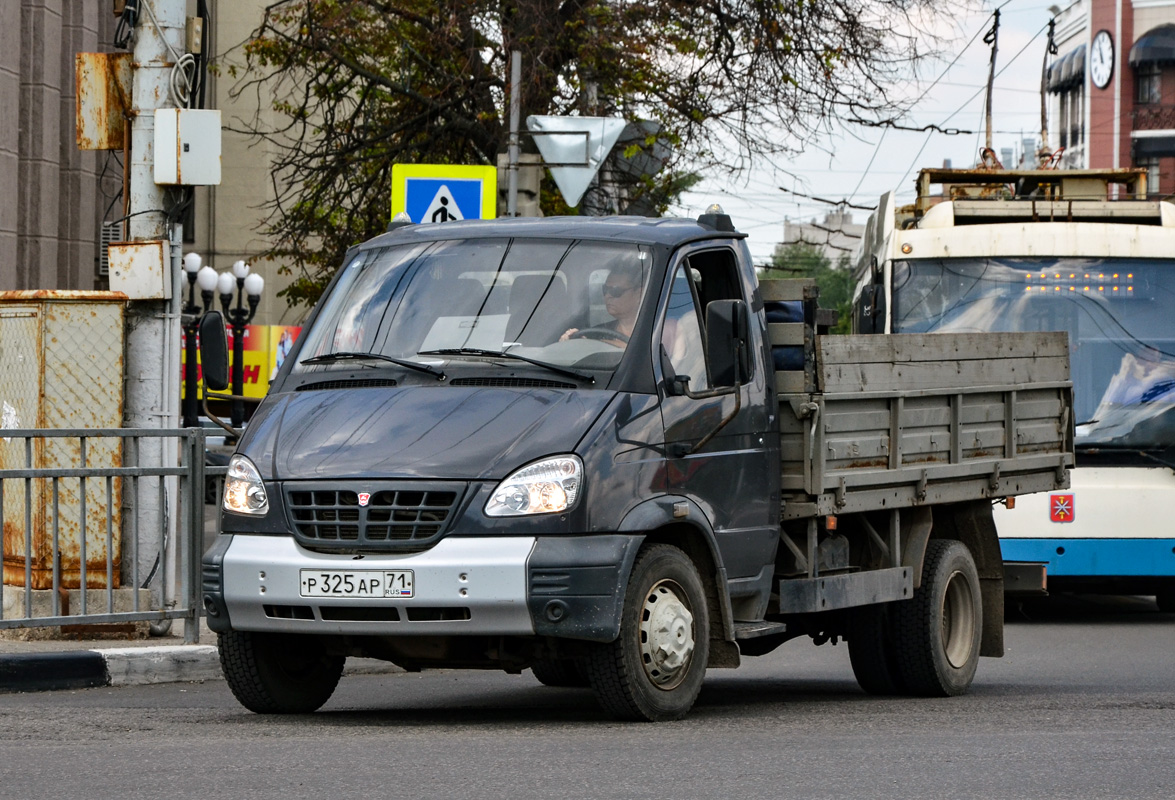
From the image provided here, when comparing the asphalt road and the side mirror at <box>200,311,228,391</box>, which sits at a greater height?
the side mirror at <box>200,311,228,391</box>

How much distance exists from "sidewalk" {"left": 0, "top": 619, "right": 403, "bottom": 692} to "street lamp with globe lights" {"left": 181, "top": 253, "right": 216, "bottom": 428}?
19.5m

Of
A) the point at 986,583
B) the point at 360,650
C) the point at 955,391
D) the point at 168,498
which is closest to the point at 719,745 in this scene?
the point at 360,650

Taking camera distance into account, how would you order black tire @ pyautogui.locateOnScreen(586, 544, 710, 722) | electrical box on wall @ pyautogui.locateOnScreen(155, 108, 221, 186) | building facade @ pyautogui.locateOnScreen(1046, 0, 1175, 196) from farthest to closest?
building facade @ pyautogui.locateOnScreen(1046, 0, 1175, 196), electrical box on wall @ pyautogui.locateOnScreen(155, 108, 221, 186), black tire @ pyautogui.locateOnScreen(586, 544, 710, 722)

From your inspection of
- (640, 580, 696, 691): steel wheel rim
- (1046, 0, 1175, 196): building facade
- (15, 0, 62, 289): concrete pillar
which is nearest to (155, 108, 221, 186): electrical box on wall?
(640, 580, 696, 691): steel wheel rim

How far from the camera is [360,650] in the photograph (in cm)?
755

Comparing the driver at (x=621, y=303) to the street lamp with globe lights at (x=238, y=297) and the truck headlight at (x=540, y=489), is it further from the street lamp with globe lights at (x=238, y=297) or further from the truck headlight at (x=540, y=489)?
the street lamp with globe lights at (x=238, y=297)

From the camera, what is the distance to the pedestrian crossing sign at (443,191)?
1470cm

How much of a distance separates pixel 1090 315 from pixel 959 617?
18.0 feet

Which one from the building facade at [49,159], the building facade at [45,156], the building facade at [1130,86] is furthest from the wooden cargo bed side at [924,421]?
the building facade at [1130,86]

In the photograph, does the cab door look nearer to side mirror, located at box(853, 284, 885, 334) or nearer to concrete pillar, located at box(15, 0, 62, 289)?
side mirror, located at box(853, 284, 885, 334)

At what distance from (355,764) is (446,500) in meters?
1.18

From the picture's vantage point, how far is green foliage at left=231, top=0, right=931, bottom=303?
2044cm

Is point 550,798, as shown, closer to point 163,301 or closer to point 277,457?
point 277,457

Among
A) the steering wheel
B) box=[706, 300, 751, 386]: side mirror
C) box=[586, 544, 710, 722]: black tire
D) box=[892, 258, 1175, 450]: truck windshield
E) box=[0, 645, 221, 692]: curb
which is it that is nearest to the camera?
box=[586, 544, 710, 722]: black tire
